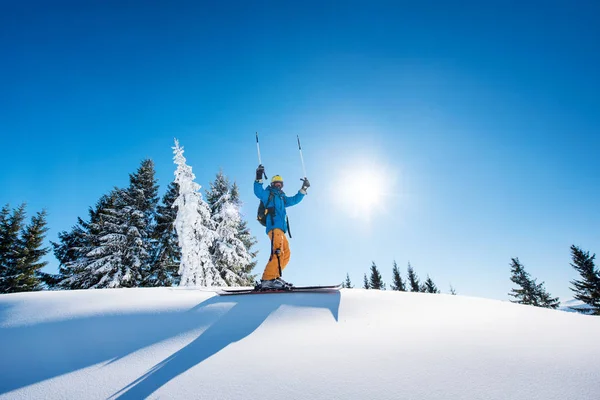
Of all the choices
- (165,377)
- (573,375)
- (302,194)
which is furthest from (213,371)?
(302,194)

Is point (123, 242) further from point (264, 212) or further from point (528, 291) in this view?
point (528, 291)

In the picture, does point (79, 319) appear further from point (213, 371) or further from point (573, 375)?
point (573, 375)

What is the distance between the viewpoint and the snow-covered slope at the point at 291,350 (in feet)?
5.60

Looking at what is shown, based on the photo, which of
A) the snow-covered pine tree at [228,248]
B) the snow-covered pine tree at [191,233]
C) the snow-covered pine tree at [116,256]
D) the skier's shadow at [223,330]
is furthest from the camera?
the snow-covered pine tree at [228,248]

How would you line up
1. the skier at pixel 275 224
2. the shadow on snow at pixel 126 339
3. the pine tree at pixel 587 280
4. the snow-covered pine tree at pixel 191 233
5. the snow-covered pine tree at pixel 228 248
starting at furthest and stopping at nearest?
the pine tree at pixel 587 280 < the snow-covered pine tree at pixel 228 248 < the snow-covered pine tree at pixel 191 233 < the skier at pixel 275 224 < the shadow on snow at pixel 126 339

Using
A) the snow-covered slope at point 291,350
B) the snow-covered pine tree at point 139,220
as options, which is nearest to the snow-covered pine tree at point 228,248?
the snow-covered pine tree at point 139,220

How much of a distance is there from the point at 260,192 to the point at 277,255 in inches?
57.1

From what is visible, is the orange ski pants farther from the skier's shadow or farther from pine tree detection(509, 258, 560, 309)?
pine tree detection(509, 258, 560, 309)

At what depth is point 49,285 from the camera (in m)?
19.6

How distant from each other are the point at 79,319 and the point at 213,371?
91.3 inches

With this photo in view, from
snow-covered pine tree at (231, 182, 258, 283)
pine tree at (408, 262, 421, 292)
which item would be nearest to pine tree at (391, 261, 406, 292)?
pine tree at (408, 262, 421, 292)

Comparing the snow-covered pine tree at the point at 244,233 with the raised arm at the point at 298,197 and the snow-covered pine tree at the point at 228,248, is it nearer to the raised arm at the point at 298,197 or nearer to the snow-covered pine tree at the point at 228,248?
the snow-covered pine tree at the point at 228,248

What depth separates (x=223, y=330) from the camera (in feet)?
9.32

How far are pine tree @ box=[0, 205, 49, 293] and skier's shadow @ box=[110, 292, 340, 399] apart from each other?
24.9 metres
